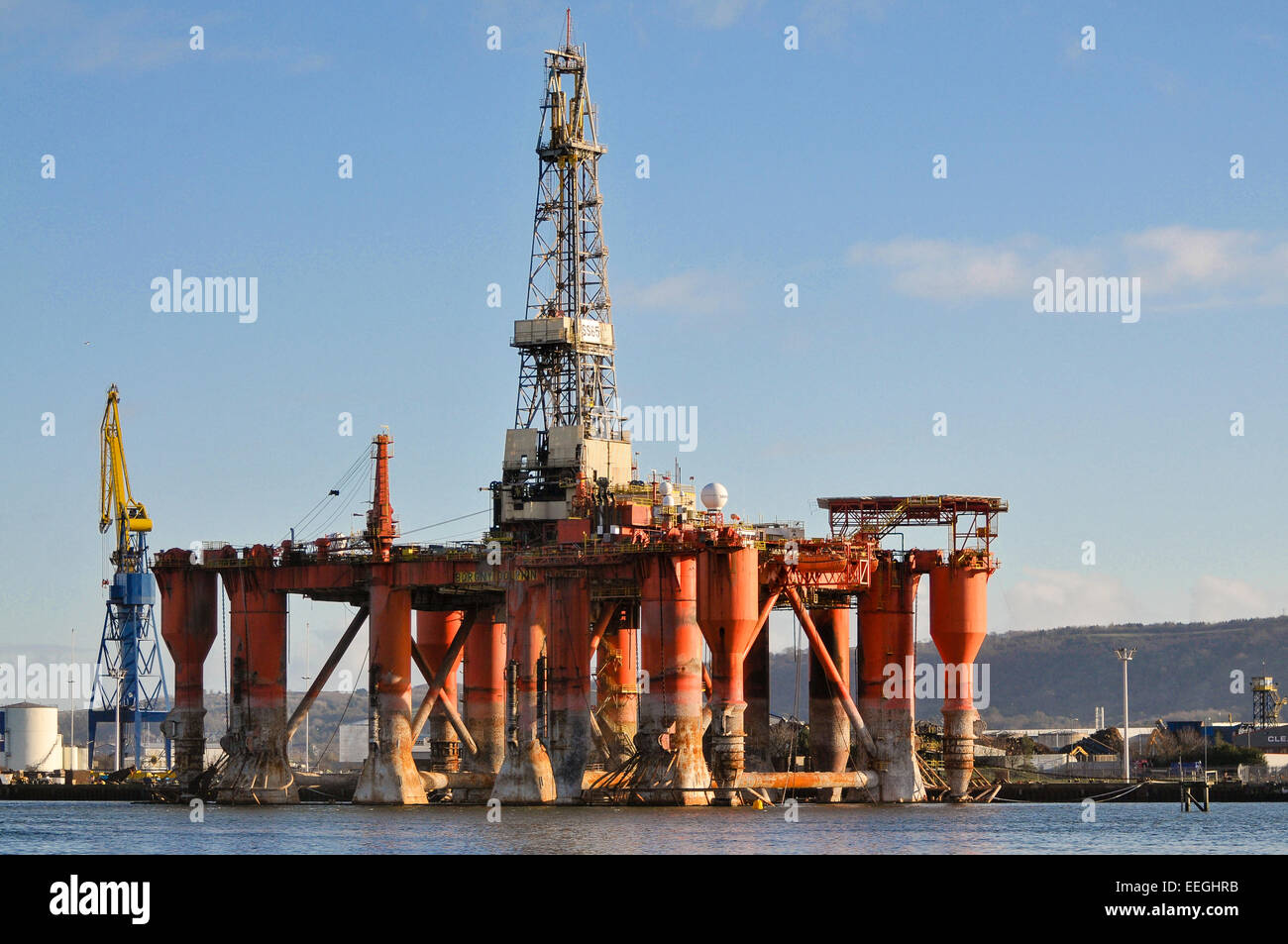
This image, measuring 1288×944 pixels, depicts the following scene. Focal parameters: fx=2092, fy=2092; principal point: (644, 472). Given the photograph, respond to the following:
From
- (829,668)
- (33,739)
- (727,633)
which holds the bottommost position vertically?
(33,739)

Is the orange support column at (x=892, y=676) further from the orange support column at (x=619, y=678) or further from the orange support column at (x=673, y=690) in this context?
the orange support column at (x=673, y=690)

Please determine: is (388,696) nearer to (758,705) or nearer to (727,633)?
(727,633)

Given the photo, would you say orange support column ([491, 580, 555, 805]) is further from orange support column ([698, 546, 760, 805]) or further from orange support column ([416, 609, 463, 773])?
orange support column ([416, 609, 463, 773])

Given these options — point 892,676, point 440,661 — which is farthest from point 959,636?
point 440,661

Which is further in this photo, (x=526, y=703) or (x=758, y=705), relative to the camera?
(x=758, y=705)

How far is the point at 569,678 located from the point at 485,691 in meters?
20.8

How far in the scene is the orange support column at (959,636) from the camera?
4070 inches

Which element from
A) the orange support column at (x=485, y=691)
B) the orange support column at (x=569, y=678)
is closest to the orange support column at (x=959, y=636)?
the orange support column at (x=569, y=678)

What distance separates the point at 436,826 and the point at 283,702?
26.1 m

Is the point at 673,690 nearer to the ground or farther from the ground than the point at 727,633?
nearer to the ground

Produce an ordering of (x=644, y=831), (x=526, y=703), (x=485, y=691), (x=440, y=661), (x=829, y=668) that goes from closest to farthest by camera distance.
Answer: (x=644, y=831)
(x=526, y=703)
(x=829, y=668)
(x=485, y=691)
(x=440, y=661)

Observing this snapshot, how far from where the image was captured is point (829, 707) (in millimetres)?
109750
